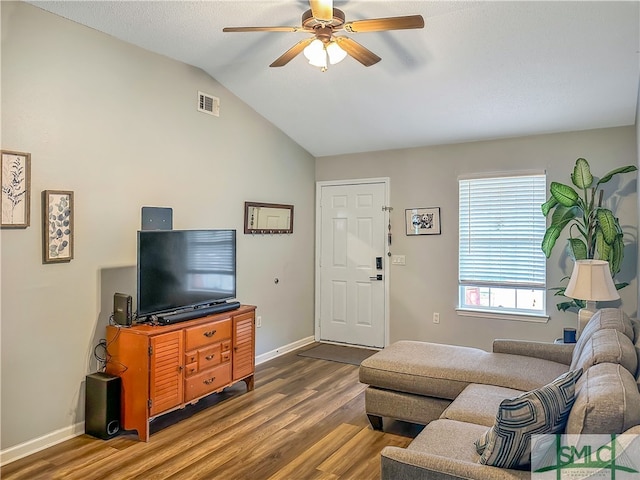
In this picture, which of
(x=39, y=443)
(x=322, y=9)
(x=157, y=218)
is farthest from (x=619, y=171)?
(x=39, y=443)

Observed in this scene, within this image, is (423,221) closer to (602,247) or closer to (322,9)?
(602,247)

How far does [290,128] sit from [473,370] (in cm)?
334

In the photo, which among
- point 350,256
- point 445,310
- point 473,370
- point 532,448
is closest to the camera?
point 532,448

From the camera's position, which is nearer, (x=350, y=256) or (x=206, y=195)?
(x=206, y=195)

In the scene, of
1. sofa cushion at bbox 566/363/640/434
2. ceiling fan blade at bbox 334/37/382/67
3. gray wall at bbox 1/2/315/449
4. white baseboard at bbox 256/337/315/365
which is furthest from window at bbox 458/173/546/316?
sofa cushion at bbox 566/363/640/434

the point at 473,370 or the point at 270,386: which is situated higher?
the point at 473,370

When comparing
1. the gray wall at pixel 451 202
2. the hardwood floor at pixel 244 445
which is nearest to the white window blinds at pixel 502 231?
the gray wall at pixel 451 202

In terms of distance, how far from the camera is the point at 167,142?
4.00 metres

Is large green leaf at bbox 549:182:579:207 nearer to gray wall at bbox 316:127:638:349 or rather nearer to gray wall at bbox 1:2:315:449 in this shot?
gray wall at bbox 316:127:638:349

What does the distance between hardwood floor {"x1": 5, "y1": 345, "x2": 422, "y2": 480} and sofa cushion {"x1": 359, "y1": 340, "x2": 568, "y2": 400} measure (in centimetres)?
41

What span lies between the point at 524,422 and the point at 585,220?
3053 millimetres

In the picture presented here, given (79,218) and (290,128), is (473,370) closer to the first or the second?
(79,218)

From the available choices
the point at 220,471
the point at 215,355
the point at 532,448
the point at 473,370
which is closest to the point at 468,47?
the point at 473,370

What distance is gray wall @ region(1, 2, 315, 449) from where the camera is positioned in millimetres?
2965
